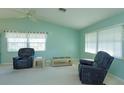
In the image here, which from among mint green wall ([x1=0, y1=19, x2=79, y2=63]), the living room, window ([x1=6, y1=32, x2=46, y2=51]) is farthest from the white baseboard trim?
window ([x1=6, y1=32, x2=46, y2=51])

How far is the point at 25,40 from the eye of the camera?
8.25 meters

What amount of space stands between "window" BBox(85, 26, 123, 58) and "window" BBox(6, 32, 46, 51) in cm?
257

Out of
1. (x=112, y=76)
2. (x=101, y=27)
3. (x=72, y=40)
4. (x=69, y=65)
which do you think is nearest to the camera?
(x=112, y=76)

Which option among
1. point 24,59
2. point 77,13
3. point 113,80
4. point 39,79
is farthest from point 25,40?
point 113,80

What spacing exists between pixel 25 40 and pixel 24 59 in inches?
67.4

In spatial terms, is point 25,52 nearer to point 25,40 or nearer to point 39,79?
point 25,40

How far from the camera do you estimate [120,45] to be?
479 centimetres

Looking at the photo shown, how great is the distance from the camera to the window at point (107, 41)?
489 cm

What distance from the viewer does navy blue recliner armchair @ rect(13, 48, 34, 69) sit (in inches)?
260

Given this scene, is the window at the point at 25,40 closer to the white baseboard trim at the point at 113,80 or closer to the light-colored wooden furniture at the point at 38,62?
the light-colored wooden furniture at the point at 38,62

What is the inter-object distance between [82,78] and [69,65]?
3.16 metres

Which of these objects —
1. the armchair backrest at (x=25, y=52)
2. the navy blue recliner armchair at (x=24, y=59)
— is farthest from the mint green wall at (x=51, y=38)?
the navy blue recliner armchair at (x=24, y=59)
